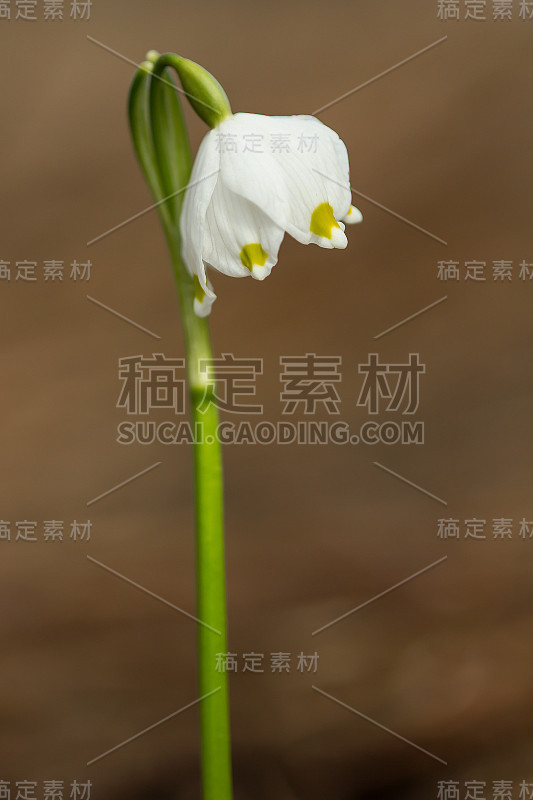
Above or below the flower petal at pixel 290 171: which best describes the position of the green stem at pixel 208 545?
below

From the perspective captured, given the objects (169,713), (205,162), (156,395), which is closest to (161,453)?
(169,713)

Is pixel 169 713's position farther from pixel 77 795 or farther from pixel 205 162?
pixel 205 162

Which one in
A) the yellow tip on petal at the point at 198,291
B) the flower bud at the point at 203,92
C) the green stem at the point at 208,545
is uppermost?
the flower bud at the point at 203,92

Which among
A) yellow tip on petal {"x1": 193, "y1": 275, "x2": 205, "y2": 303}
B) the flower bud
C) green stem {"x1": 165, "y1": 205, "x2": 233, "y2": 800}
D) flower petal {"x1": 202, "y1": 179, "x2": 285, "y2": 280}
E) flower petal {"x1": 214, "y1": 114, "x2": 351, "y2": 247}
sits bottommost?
green stem {"x1": 165, "y1": 205, "x2": 233, "y2": 800}

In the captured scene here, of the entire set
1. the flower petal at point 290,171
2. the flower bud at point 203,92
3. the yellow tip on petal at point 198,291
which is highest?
the flower bud at point 203,92

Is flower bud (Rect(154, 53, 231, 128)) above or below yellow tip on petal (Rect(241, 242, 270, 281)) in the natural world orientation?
above
